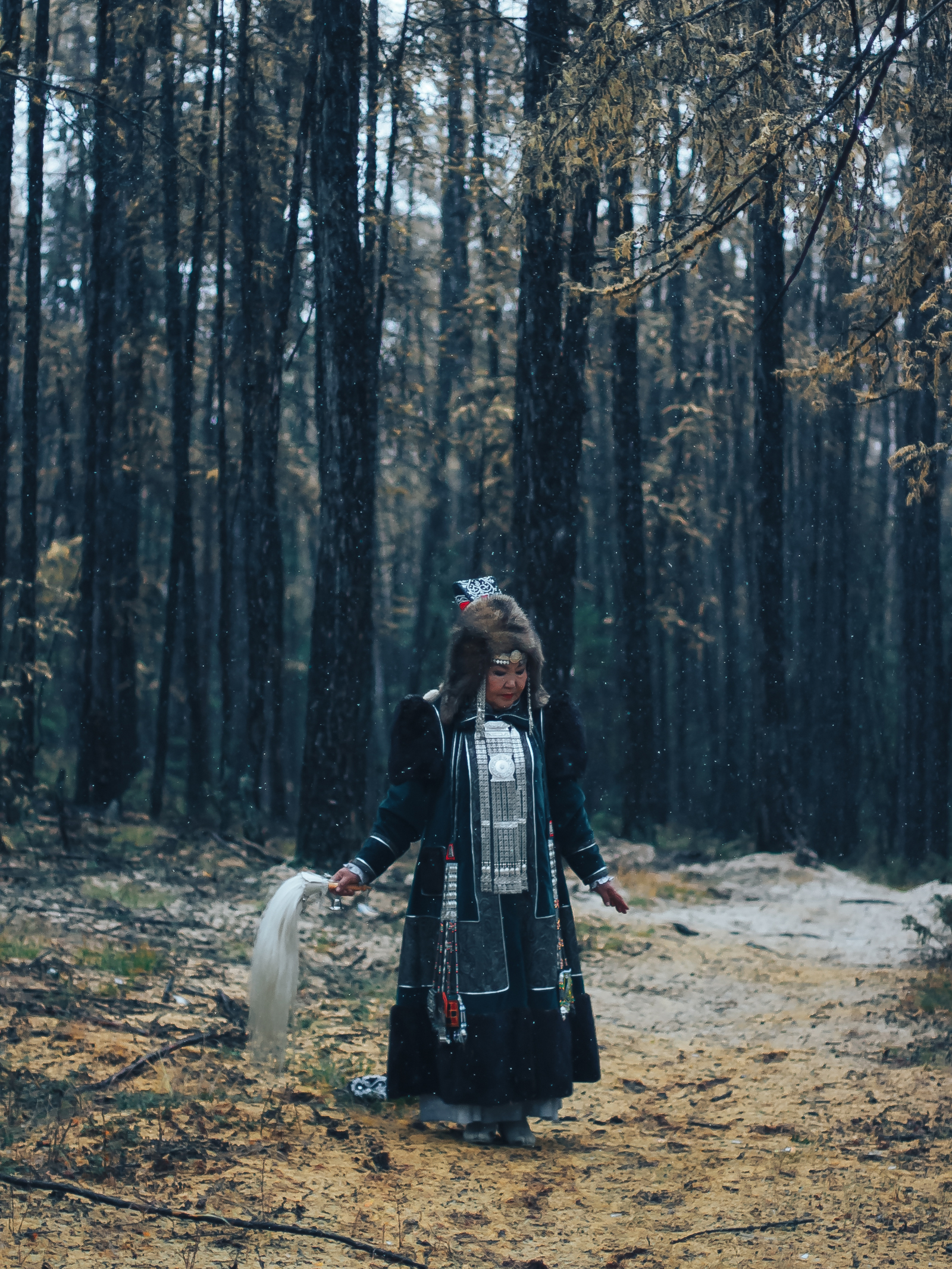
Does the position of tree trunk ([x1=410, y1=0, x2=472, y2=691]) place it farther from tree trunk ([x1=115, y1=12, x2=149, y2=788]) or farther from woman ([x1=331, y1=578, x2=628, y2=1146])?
woman ([x1=331, y1=578, x2=628, y2=1146])

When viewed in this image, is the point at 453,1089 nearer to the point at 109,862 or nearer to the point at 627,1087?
the point at 627,1087

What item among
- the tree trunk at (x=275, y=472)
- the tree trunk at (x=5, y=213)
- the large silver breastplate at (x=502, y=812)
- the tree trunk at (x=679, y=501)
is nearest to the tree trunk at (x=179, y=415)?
the tree trunk at (x=275, y=472)

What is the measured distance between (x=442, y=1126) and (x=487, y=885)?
1223mm

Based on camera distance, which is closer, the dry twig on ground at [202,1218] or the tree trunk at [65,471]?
the dry twig on ground at [202,1218]

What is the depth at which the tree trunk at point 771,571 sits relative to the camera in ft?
51.2

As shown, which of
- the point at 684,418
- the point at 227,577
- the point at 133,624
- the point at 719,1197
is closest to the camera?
the point at 719,1197

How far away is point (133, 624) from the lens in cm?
1723

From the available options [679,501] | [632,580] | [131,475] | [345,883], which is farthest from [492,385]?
[345,883]

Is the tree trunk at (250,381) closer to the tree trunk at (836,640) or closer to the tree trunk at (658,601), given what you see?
the tree trunk at (658,601)

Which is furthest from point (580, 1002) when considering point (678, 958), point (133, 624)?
point (133, 624)

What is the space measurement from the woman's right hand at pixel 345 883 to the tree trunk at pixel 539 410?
6.14m

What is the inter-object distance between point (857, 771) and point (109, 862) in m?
18.6

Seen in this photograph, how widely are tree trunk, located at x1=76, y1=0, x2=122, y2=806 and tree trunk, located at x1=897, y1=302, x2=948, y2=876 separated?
39.6 feet

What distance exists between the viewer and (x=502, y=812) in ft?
16.4
